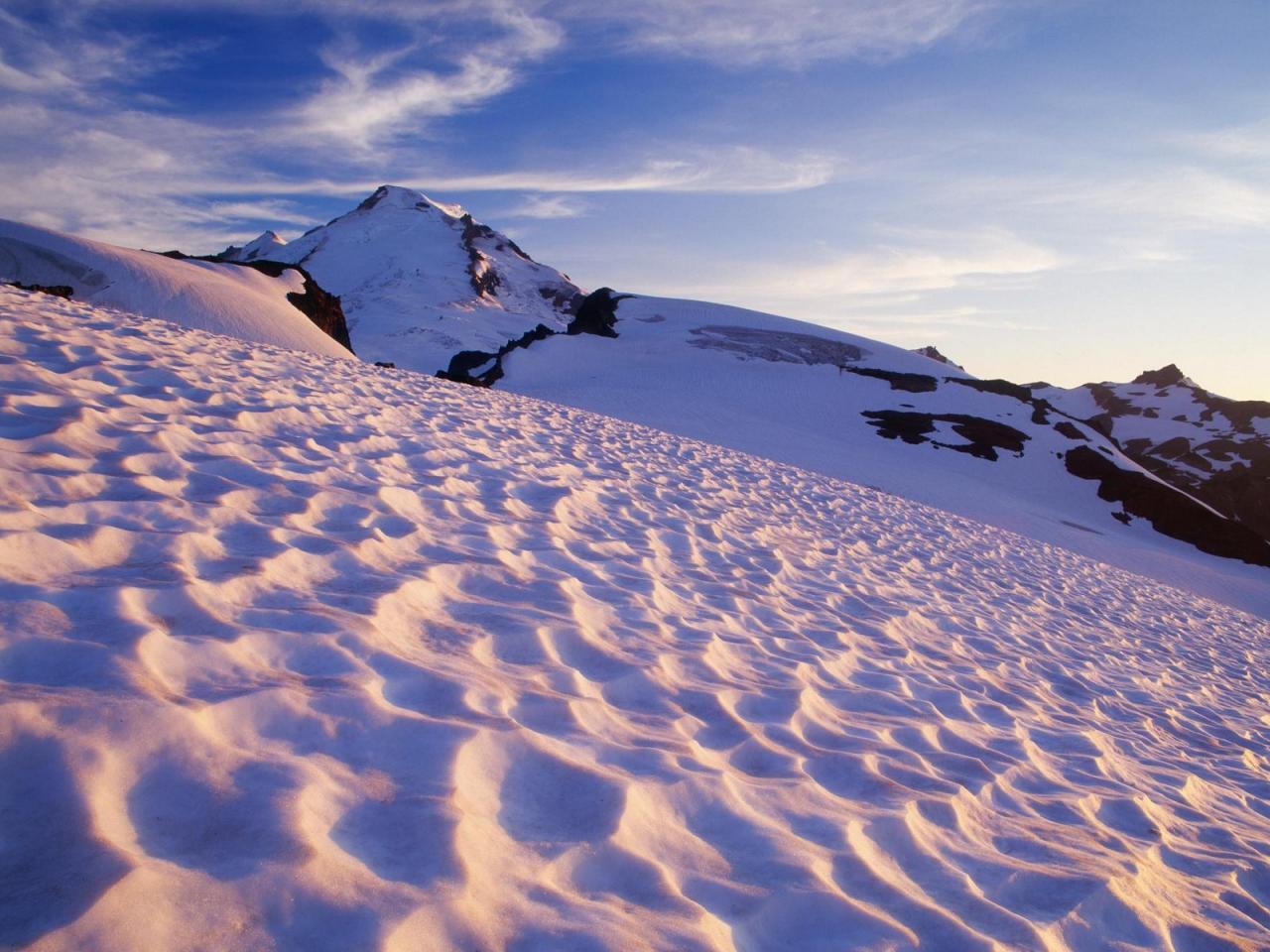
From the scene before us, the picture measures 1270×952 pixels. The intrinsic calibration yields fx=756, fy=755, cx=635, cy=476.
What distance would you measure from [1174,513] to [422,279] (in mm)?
92315

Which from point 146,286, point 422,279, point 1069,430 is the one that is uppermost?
point 422,279

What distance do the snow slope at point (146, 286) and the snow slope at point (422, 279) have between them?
4468 cm

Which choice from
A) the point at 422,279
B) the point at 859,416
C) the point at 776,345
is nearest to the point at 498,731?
the point at 859,416

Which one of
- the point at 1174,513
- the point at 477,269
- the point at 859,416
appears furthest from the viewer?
the point at 477,269

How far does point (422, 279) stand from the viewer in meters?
101

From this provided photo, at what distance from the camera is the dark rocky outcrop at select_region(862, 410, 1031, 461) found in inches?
1196

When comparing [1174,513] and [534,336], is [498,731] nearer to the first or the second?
[1174,513]

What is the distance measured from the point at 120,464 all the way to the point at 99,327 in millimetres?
4881

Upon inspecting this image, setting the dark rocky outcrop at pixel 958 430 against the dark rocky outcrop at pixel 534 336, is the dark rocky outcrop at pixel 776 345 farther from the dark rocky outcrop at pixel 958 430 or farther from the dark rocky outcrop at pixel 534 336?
the dark rocky outcrop at pixel 958 430

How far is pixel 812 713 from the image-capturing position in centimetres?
358

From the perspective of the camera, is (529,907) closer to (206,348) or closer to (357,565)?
(357,565)

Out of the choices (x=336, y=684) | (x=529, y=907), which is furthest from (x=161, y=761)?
(x=529, y=907)

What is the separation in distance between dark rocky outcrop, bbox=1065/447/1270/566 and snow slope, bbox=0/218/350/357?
2809 cm

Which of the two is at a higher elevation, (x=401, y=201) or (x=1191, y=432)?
(x=401, y=201)
